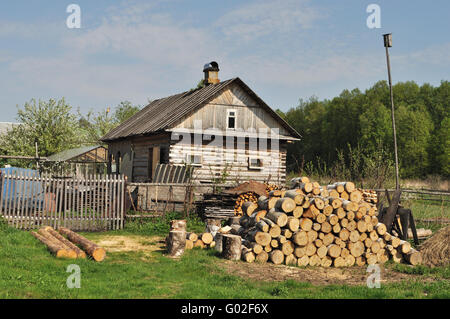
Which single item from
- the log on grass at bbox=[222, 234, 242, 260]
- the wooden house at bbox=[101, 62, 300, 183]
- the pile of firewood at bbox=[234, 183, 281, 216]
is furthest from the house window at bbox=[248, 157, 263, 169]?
the log on grass at bbox=[222, 234, 242, 260]

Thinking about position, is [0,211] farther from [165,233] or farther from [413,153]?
[413,153]

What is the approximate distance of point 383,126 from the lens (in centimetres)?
5600

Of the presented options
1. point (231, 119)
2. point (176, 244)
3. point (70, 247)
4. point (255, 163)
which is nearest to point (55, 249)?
point (70, 247)

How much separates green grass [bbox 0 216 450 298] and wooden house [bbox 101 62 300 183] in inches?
467

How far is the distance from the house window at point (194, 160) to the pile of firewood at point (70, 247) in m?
10.7

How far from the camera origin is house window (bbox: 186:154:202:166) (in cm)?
2198

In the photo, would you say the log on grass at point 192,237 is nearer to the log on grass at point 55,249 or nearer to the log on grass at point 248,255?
the log on grass at point 248,255

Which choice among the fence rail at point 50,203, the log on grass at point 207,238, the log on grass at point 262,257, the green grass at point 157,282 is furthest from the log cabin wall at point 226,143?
the green grass at point 157,282

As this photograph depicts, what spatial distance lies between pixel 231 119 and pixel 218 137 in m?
1.26

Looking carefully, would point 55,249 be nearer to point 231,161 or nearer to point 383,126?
point 231,161

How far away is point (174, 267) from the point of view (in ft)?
29.7

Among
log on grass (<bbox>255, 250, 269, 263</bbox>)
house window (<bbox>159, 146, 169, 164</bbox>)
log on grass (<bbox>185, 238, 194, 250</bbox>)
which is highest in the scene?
house window (<bbox>159, 146, 169, 164</bbox>)

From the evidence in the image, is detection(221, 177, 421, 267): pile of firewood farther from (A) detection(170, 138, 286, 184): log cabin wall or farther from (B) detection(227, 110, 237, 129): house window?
(B) detection(227, 110, 237, 129): house window

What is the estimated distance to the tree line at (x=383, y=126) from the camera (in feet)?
168
